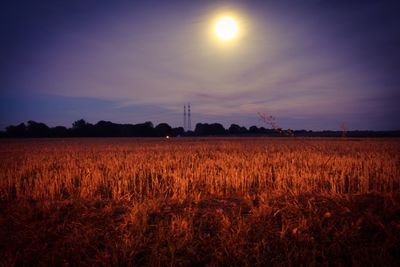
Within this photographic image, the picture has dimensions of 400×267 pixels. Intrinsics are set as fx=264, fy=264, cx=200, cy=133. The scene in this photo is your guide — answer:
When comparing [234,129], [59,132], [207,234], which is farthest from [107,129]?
[207,234]

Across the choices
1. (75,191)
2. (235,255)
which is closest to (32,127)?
(75,191)

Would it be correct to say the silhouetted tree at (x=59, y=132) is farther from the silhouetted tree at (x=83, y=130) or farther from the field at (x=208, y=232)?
the field at (x=208, y=232)

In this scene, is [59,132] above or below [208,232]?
above

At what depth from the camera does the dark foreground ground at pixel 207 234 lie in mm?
4215

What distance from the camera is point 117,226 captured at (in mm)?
5281

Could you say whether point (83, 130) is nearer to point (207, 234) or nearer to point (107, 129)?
point (107, 129)

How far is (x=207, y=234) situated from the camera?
4895mm

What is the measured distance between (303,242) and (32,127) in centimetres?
11511

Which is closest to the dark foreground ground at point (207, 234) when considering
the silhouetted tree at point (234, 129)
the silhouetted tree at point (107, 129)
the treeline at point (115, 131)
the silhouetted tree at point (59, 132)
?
the treeline at point (115, 131)

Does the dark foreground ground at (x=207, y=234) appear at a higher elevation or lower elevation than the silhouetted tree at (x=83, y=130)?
Answer: lower

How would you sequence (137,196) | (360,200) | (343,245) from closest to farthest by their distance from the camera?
1. (343,245)
2. (360,200)
3. (137,196)

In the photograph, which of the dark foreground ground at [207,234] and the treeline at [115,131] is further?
the treeline at [115,131]

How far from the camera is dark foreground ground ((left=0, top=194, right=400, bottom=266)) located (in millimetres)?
4215

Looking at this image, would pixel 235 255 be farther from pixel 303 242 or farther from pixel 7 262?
pixel 7 262
